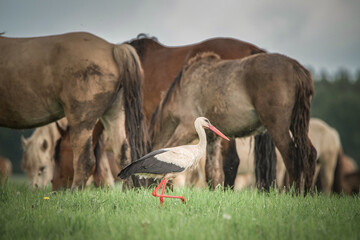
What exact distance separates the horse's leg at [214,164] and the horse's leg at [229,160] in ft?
1.40

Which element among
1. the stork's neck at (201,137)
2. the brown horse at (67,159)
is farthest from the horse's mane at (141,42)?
the stork's neck at (201,137)

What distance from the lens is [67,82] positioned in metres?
6.64

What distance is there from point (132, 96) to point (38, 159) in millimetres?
4186

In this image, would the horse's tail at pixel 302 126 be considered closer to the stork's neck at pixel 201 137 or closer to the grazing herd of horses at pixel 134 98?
the grazing herd of horses at pixel 134 98

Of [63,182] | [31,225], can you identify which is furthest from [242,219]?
[63,182]

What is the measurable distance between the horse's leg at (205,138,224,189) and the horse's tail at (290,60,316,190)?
4.76 ft

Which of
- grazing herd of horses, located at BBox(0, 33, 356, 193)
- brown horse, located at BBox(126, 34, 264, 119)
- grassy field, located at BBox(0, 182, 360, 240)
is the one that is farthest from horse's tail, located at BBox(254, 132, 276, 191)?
grassy field, located at BBox(0, 182, 360, 240)

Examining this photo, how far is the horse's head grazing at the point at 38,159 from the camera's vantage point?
33.7 ft

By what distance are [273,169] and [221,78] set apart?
6.86ft

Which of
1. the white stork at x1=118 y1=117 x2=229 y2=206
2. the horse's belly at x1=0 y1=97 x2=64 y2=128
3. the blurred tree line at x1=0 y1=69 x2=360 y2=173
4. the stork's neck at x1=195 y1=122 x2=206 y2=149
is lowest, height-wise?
the blurred tree line at x1=0 y1=69 x2=360 y2=173

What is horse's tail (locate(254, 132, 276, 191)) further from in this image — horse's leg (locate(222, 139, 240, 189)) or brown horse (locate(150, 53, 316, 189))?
brown horse (locate(150, 53, 316, 189))

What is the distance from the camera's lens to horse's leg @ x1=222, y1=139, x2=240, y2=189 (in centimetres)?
839

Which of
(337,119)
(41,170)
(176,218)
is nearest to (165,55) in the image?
(41,170)

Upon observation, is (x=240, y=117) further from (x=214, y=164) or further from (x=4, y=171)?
(x=4, y=171)
